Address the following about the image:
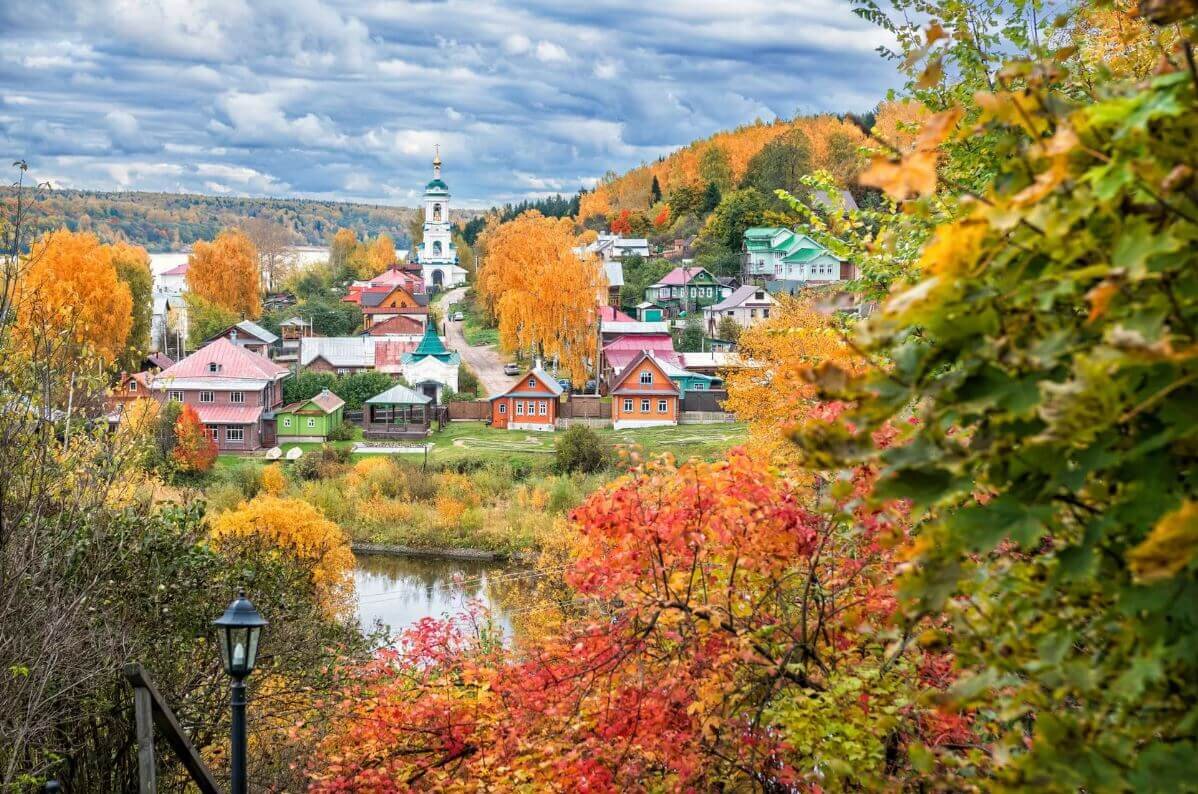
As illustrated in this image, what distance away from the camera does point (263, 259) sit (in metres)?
85.9

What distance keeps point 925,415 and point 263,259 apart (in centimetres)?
8906

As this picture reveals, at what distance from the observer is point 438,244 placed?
298 feet

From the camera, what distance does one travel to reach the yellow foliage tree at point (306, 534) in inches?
773

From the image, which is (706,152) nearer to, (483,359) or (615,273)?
(615,273)

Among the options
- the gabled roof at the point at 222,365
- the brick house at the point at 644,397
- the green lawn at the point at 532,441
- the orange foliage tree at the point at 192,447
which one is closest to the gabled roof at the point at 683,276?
the brick house at the point at 644,397

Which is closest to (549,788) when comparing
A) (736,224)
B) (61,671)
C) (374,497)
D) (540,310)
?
(61,671)

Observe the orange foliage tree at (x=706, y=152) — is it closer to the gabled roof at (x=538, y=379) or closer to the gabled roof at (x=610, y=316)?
the gabled roof at (x=610, y=316)

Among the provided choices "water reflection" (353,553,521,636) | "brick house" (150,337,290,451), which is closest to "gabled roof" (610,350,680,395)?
"brick house" (150,337,290,451)

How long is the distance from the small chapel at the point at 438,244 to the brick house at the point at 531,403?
4907 cm

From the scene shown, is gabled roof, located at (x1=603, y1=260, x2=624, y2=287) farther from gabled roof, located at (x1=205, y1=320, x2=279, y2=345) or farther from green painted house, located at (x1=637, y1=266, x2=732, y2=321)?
gabled roof, located at (x1=205, y1=320, x2=279, y2=345)

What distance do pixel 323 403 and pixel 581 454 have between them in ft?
39.6

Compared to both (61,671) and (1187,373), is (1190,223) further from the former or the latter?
(61,671)

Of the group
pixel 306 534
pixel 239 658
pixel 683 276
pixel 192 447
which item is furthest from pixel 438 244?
pixel 239 658

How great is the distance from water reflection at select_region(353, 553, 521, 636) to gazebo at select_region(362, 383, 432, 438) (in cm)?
1229
